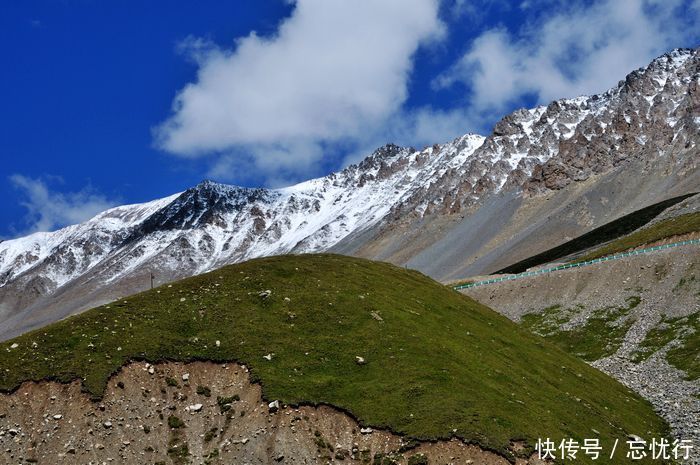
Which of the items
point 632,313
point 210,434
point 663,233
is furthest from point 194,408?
point 663,233

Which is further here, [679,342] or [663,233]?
[663,233]

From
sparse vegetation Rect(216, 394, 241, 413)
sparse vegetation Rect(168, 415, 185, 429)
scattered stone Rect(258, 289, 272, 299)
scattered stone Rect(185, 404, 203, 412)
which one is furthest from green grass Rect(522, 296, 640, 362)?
sparse vegetation Rect(168, 415, 185, 429)

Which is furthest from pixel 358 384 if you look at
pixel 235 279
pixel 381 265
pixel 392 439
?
pixel 381 265

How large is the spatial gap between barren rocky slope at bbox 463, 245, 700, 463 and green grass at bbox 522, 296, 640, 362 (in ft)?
0.38

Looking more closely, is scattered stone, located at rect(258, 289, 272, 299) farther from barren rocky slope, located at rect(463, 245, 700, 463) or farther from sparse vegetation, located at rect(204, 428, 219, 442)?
barren rocky slope, located at rect(463, 245, 700, 463)

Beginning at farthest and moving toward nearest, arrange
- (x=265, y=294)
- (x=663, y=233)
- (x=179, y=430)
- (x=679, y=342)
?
1. (x=663, y=233)
2. (x=679, y=342)
3. (x=265, y=294)
4. (x=179, y=430)

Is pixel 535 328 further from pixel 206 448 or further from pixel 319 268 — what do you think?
pixel 206 448

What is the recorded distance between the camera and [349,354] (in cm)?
4425

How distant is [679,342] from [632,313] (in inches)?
585

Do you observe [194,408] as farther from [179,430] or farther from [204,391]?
[179,430]

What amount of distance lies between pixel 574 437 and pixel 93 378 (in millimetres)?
28071

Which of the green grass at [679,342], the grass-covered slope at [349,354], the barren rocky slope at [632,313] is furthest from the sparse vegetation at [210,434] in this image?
the green grass at [679,342]

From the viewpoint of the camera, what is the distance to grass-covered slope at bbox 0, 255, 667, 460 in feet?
126

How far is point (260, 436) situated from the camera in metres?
36.5
